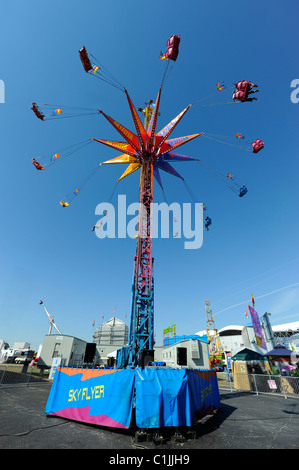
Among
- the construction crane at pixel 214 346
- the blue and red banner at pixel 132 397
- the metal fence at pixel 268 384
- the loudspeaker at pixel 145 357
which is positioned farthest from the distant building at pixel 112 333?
the blue and red banner at pixel 132 397

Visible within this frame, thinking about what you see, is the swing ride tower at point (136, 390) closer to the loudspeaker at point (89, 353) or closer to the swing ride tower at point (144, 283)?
the swing ride tower at point (144, 283)

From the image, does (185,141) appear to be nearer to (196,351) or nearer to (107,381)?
(107,381)

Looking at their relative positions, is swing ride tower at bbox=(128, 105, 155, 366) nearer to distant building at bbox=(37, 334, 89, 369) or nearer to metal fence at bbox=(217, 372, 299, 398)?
metal fence at bbox=(217, 372, 299, 398)

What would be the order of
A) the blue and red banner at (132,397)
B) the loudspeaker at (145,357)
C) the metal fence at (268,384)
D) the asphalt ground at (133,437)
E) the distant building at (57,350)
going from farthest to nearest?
the distant building at (57,350), the metal fence at (268,384), the loudspeaker at (145,357), the blue and red banner at (132,397), the asphalt ground at (133,437)

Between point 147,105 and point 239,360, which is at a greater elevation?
point 147,105

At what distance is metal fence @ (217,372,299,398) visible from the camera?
58.7 feet

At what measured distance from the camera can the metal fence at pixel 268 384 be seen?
1789 cm

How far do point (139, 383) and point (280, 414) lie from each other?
925cm

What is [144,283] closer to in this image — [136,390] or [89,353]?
[89,353]

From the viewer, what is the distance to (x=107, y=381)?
7.43 meters

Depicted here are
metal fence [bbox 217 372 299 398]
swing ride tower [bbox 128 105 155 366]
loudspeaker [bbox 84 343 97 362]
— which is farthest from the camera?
metal fence [bbox 217 372 299 398]

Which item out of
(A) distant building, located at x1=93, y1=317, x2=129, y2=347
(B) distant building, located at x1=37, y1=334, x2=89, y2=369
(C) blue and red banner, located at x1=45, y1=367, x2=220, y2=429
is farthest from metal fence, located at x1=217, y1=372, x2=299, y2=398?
(A) distant building, located at x1=93, y1=317, x2=129, y2=347

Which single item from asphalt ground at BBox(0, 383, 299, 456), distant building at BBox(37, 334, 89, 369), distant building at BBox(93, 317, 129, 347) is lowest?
asphalt ground at BBox(0, 383, 299, 456)
